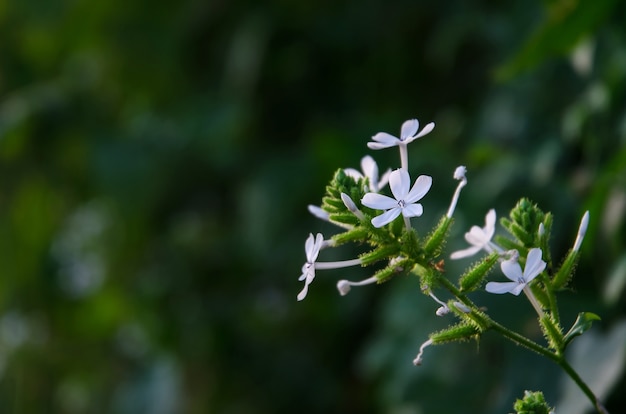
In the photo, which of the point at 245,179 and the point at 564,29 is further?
the point at 245,179

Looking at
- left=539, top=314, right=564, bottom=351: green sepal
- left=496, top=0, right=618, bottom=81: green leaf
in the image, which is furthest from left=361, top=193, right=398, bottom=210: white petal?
left=496, top=0, right=618, bottom=81: green leaf

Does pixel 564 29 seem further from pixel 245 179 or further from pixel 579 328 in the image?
pixel 245 179

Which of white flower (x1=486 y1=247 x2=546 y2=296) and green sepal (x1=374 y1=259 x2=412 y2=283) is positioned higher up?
green sepal (x1=374 y1=259 x2=412 y2=283)

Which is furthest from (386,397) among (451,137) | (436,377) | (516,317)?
(451,137)

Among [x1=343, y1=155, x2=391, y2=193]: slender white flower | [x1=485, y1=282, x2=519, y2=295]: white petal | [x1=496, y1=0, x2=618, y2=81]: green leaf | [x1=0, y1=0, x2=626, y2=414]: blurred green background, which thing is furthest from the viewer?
[x1=0, y1=0, x2=626, y2=414]: blurred green background

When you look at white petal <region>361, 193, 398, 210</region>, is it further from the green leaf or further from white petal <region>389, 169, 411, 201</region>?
the green leaf

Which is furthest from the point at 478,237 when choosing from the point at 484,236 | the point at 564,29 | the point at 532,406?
the point at 564,29

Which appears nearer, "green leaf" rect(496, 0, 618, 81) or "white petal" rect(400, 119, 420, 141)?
→ "white petal" rect(400, 119, 420, 141)
